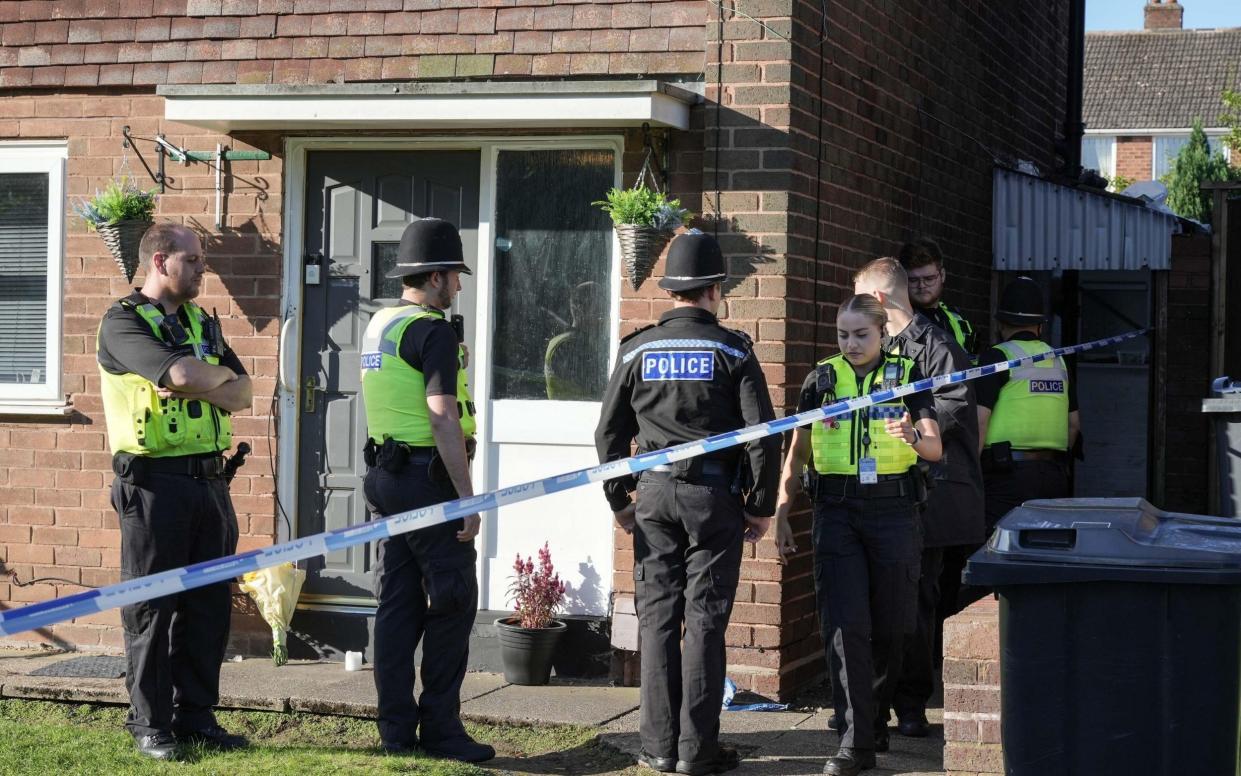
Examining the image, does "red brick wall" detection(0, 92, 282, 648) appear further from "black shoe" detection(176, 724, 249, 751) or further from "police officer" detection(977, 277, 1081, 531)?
"police officer" detection(977, 277, 1081, 531)

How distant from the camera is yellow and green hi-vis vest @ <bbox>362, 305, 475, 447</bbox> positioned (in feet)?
18.1

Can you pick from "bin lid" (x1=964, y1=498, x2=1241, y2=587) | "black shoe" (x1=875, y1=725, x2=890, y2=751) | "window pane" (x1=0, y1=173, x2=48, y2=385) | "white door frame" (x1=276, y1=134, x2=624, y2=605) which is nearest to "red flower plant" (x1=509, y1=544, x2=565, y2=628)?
"white door frame" (x1=276, y1=134, x2=624, y2=605)

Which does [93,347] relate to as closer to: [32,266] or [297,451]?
[32,266]

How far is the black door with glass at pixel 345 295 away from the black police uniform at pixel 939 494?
7.98 feet

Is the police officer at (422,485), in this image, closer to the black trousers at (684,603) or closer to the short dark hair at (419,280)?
the short dark hair at (419,280)

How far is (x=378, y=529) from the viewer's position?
4.50 metres

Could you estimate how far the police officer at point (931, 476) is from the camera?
5938mm

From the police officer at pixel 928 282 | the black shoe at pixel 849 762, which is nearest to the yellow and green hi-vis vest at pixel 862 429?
the black shoe at pixel 849 762

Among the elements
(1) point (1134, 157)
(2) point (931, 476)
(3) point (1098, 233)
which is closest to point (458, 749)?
(2) point (931, 476)

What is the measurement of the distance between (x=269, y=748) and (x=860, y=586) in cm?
239

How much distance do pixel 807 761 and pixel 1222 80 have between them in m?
36.0

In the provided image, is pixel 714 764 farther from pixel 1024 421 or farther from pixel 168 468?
pixel 1024 421

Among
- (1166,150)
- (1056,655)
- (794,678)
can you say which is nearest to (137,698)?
(794,678)

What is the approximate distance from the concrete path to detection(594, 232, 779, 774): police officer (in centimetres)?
37
